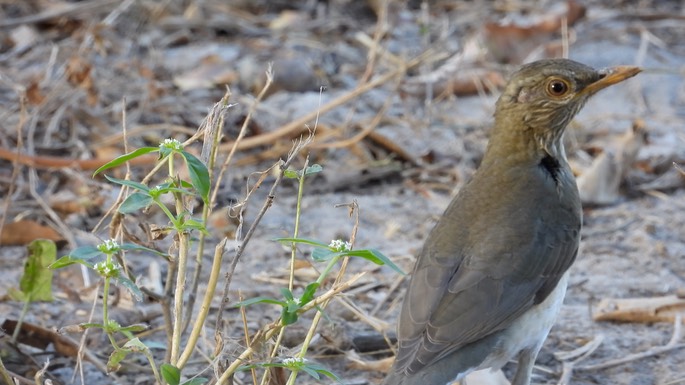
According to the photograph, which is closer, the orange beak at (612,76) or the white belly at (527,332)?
→ the white belly at (527,332)

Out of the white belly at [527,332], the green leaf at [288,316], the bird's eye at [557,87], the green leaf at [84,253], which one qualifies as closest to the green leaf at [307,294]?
the green leaf at [288,316]

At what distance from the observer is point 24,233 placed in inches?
229

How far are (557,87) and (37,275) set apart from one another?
2.16m

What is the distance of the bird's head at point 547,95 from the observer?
469cm

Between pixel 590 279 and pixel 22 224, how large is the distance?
276cm

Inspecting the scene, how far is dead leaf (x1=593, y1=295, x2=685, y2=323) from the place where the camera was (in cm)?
516

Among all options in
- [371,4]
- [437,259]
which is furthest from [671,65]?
[437,259]

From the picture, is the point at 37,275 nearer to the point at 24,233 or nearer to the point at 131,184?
the point at 24,233

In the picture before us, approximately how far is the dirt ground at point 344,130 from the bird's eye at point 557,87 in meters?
0.93

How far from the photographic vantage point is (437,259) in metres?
4.35

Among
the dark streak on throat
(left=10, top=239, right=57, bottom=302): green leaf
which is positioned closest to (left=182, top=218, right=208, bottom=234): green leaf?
(left=10, top=239, right=57, bottom=302): green leaf

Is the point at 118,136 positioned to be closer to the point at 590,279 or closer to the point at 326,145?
the point at 326,145

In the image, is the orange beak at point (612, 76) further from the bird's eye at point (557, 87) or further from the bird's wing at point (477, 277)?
the bird's wing at point (477, 277)

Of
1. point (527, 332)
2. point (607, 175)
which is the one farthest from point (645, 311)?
point (607, 175)
